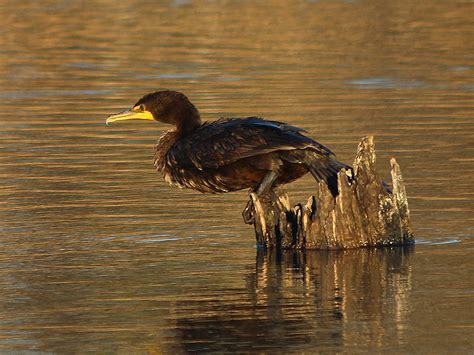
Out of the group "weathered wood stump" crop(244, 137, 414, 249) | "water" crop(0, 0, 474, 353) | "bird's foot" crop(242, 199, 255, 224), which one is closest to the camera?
"water" crop(0, 0, 474, 353)

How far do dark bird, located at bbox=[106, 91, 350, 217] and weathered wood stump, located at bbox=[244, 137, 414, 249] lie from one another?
166 mm

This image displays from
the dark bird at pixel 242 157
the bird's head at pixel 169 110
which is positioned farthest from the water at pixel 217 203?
the bird's head at pixel 169 110

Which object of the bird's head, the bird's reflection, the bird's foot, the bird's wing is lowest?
Result: the bird's reflection

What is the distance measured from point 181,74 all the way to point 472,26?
29.7 ft

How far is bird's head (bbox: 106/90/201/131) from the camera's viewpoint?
465 inches

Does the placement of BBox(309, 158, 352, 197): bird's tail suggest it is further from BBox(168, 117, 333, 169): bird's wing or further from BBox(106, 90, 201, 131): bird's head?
BBox(106, 90, 201, 131): bird's head

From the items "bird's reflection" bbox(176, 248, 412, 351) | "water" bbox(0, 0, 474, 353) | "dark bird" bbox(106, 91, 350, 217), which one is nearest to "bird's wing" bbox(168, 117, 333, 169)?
"dark bird" bbox(106, 91, 350, 217)

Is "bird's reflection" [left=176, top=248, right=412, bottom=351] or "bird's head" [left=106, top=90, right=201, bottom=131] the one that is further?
"bird's head" [left=106, top=90, right=201, bottom=131]

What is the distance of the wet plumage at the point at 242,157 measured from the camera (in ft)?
36.7

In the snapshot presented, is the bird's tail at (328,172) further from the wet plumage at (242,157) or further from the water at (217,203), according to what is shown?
the water at (217,203)

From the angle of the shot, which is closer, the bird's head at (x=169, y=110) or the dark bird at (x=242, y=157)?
the dark bird at (x=242, y=157)

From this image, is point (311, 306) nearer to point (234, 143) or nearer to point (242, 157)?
point (242, 157)

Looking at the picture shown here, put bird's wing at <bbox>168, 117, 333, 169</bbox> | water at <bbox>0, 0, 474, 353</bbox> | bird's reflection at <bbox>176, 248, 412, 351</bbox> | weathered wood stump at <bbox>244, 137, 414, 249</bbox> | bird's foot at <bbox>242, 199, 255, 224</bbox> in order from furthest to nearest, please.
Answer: bird's foot at <bbox>242, 199, 255, 224</bbox> < weathered wood stump at <bbox>244, 137, 414, 249</bbox> < bird's wing at <bbox>168, 117, 333, 169</bbox> < water at <bbox>0, 0, 474, 353</bbox> < bird's reflection at <bbox>176, 248, 412, 351</bbox>

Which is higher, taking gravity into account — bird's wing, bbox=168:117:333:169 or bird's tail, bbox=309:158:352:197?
bird's wing, bbox=168:117:333:169
